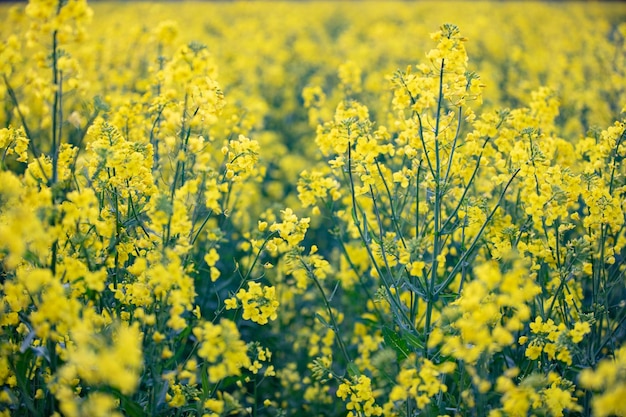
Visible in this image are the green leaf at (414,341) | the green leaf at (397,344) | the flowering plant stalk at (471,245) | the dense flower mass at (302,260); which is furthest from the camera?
the green leaf at (397,344)

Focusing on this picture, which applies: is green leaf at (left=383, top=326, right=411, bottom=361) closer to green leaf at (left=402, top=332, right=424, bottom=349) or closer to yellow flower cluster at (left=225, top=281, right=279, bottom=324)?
green leaf at (left=402, top=332, right=424, bottom=349)

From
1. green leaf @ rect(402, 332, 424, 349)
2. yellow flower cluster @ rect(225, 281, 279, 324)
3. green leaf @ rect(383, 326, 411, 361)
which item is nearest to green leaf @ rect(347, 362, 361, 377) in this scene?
green leaf @ rect(383, 326, 411, 361)

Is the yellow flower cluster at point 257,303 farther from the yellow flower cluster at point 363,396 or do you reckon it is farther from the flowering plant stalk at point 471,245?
the yellow flower cluster at point 363,396

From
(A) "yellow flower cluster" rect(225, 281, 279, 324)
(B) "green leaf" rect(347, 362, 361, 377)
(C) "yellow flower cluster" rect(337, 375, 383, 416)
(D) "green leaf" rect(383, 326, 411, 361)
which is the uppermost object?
(A) "yellow flower cluster" rect(225, 281, 279, 324)

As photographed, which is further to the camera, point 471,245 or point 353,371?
point 353,371

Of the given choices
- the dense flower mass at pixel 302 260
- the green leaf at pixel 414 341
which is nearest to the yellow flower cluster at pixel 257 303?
the dense flower mass at pixel 302 260

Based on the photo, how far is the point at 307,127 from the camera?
8164 millimetres

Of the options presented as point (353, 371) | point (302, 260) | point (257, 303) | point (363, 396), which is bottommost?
point (363, 396)

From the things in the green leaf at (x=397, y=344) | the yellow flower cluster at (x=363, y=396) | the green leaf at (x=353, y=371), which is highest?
the green leaf at (x=397, y=344)

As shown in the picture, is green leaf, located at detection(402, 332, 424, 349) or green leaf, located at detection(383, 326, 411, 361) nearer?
green leaf, located at detection(402, 332, 424, 349)

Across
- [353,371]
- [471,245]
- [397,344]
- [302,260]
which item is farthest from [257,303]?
[471,245]

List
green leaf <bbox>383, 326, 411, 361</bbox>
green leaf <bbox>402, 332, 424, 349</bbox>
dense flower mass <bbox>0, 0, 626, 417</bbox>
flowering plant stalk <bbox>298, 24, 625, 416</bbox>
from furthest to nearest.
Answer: green leaf <bbox>383, 326, 411, 361</bbox> < green leaf <bbox>402, 332, 424, 349</bbox> < flowering plant stalk <bbox>298, 24, 625, 416</bbox> < dense flower mass <bbox>0, 0, 626, 417</bbox>

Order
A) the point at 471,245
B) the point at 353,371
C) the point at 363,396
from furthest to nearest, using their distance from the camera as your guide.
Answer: the point at 353,371, the point at 363,396, the point at 471,245

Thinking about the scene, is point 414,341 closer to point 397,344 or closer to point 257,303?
point 397,344
